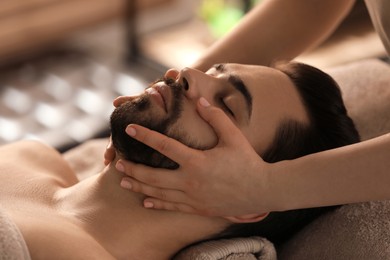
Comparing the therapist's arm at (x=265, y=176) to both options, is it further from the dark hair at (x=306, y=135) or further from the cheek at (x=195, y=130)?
the dark hair at (x=306, y=135)

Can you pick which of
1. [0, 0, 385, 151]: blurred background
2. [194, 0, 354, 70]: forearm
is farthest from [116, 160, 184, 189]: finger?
[0, 0, 385, 151]: blurred background

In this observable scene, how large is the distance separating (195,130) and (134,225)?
0.81ft

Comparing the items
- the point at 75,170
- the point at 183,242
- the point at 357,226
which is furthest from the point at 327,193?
the point at 75,170

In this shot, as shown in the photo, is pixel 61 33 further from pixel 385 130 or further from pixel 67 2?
pixel 385 130

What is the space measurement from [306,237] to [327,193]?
0.25 m

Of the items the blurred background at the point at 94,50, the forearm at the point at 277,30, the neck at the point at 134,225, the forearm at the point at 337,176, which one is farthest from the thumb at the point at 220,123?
the blurred background at the point at 94,50

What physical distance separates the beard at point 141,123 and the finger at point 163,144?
0.03 m

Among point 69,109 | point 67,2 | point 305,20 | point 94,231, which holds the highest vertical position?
point 305,20

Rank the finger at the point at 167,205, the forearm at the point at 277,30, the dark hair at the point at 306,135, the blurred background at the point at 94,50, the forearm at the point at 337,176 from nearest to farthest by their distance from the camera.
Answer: the forearm at the point at 337,176
the finger at the point at 167,205
the dark hair at the point at 306,135
the forearm at the point at 277,30
the blurred background at the point at 94,50

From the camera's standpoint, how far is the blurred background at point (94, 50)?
11.8ft

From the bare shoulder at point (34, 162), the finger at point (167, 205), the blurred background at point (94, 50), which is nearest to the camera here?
the finger at point (167, 205)

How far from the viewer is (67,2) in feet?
13.4

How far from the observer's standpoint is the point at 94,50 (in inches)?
165

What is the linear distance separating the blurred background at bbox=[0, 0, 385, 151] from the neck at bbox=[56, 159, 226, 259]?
1835 millimetres
